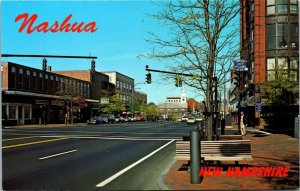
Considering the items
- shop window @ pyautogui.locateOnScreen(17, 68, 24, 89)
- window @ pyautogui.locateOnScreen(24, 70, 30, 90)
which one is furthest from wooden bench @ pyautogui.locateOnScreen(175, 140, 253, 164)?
window @ pyautogui.locateOnScreen(24, 70, 30, 90)

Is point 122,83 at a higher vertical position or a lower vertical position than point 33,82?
higher

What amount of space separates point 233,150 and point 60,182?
14.8 ft

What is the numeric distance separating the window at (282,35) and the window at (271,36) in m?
0.53

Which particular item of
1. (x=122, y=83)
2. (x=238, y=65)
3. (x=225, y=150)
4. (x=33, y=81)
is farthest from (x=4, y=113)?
(x=122, y=83)

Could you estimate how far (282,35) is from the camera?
4550 cm

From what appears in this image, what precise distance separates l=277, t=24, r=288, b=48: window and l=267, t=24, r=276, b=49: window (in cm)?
53

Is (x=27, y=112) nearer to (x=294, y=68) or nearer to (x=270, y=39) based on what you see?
(x=270, y=39)

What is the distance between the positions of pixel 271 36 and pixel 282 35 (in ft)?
3.83

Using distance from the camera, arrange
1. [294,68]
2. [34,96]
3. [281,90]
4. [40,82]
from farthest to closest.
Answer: [40,82] → [34,96] → [294,68] → [281,90]

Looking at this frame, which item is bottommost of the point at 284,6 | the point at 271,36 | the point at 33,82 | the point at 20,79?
the point at 33,82

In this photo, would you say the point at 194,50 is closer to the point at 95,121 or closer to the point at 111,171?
the point at 111,171

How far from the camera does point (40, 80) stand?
226ft

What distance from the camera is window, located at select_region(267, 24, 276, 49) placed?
45.9 meters

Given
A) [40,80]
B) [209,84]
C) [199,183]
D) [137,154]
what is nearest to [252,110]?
[40,80]
